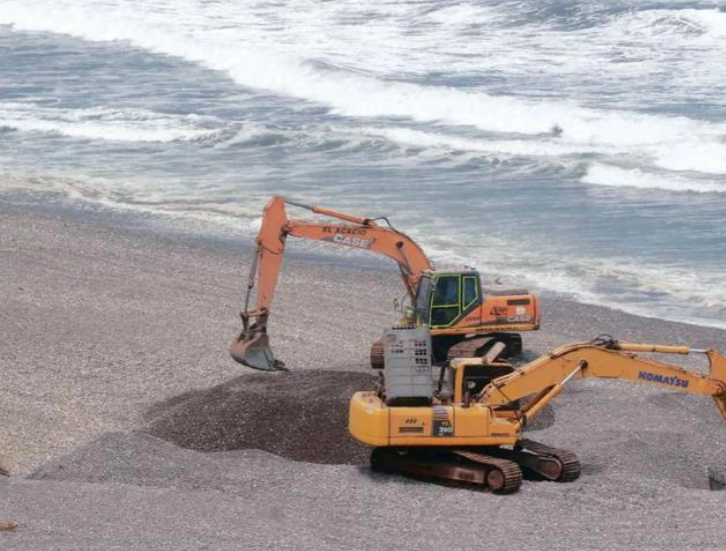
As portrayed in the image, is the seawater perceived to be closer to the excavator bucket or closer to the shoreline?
the shoreline

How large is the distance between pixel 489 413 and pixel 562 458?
→ 3.19 feet

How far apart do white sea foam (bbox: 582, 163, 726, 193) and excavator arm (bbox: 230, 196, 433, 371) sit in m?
14.7

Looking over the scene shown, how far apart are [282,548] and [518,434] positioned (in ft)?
11.8

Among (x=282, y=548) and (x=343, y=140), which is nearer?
(x=282, y=548)

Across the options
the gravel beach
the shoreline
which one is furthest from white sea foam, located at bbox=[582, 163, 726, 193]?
the gravel beach

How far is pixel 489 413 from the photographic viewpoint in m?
16.1

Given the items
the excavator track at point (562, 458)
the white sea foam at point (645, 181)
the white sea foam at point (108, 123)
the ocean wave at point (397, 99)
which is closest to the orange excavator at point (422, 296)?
the excavator track at point (562, 458)

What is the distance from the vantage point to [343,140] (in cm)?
4081

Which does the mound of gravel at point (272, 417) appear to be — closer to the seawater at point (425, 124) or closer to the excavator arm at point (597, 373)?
the excavator arm at point (597, 373)

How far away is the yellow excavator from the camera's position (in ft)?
52.0

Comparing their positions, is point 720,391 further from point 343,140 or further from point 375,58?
point 375,58

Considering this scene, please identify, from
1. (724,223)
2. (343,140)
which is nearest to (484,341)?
(724,223)

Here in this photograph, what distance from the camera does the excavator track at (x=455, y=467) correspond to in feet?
51.0

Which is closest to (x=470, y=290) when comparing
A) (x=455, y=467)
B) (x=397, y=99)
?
(x=455, y=467)
